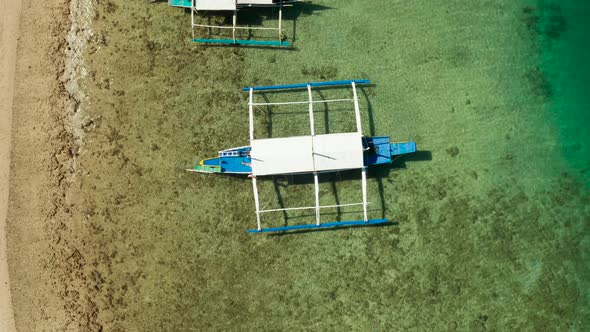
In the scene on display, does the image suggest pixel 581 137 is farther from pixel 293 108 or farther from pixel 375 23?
pixel 293 108

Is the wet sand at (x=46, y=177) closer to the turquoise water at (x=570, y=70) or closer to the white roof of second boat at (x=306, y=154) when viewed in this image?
the white roof of second boat at (x=306, y=154)

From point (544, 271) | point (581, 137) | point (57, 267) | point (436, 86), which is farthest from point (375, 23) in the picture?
point (57, 267)

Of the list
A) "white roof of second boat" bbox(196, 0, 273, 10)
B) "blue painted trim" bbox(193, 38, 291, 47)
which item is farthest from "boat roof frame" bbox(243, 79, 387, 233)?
"white roof of second boat" bbox(196, 0, 273, 10)

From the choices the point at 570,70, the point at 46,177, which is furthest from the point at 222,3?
the point at 570,70

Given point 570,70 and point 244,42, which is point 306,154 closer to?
point 244,42

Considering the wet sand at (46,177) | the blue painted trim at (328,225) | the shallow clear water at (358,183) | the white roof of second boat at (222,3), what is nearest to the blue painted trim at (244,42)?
the shallow clear water at (358,183)
